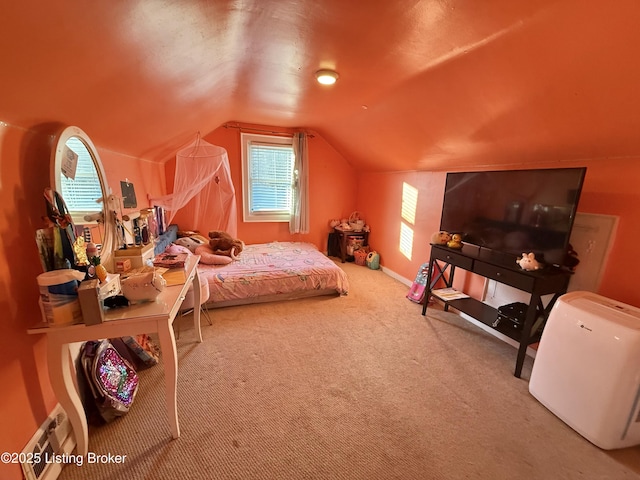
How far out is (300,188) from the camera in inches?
175

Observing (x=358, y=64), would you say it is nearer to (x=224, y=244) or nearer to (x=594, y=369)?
(x=594, y=369)

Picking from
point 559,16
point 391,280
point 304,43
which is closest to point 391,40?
point 304,43

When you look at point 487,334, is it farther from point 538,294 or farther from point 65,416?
point 65,416

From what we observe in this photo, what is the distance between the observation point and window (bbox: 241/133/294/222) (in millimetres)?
4289

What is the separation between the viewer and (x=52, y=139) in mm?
1333

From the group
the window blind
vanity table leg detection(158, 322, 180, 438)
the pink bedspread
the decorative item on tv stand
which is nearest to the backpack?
vanity table leg detection(158, 322, 180, 438)

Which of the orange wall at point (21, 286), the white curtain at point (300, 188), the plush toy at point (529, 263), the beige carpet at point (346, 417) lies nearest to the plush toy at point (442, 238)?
the plush toy at point (529, 263)

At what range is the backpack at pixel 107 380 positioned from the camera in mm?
1480

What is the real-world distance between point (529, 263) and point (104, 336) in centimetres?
267

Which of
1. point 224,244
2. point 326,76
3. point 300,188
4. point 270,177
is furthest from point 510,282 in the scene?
point 270,177

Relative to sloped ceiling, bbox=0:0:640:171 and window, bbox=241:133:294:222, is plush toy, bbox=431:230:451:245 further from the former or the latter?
window, bbox=241:133:294:222

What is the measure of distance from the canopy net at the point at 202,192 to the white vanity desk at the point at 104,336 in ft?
6.41

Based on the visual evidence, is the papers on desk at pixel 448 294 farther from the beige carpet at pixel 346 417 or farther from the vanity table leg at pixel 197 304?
the vanity table leg at pixel 197 304

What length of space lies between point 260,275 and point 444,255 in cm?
200
